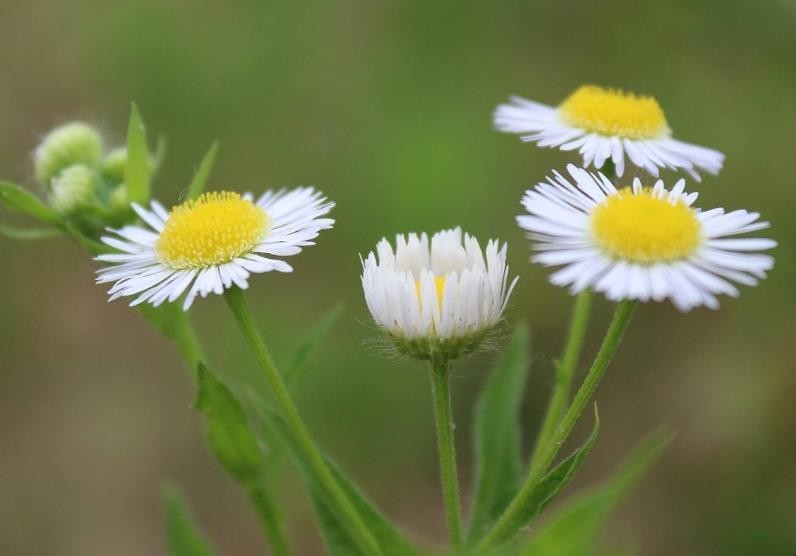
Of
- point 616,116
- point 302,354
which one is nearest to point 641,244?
point 616,116

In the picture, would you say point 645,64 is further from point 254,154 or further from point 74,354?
point 74,354

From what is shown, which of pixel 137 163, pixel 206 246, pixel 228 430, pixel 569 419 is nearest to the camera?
pixel 569 419

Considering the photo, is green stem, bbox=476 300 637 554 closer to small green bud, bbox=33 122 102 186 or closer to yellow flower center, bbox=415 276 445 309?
yellow flower center, bbox=415 276 445 309

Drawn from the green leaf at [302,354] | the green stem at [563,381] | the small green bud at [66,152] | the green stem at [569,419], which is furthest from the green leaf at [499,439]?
the small green bud at [66,152]

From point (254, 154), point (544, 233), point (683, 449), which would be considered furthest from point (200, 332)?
point (544, 233)

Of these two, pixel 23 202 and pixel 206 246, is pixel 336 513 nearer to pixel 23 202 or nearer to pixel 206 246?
pixel 206 246
